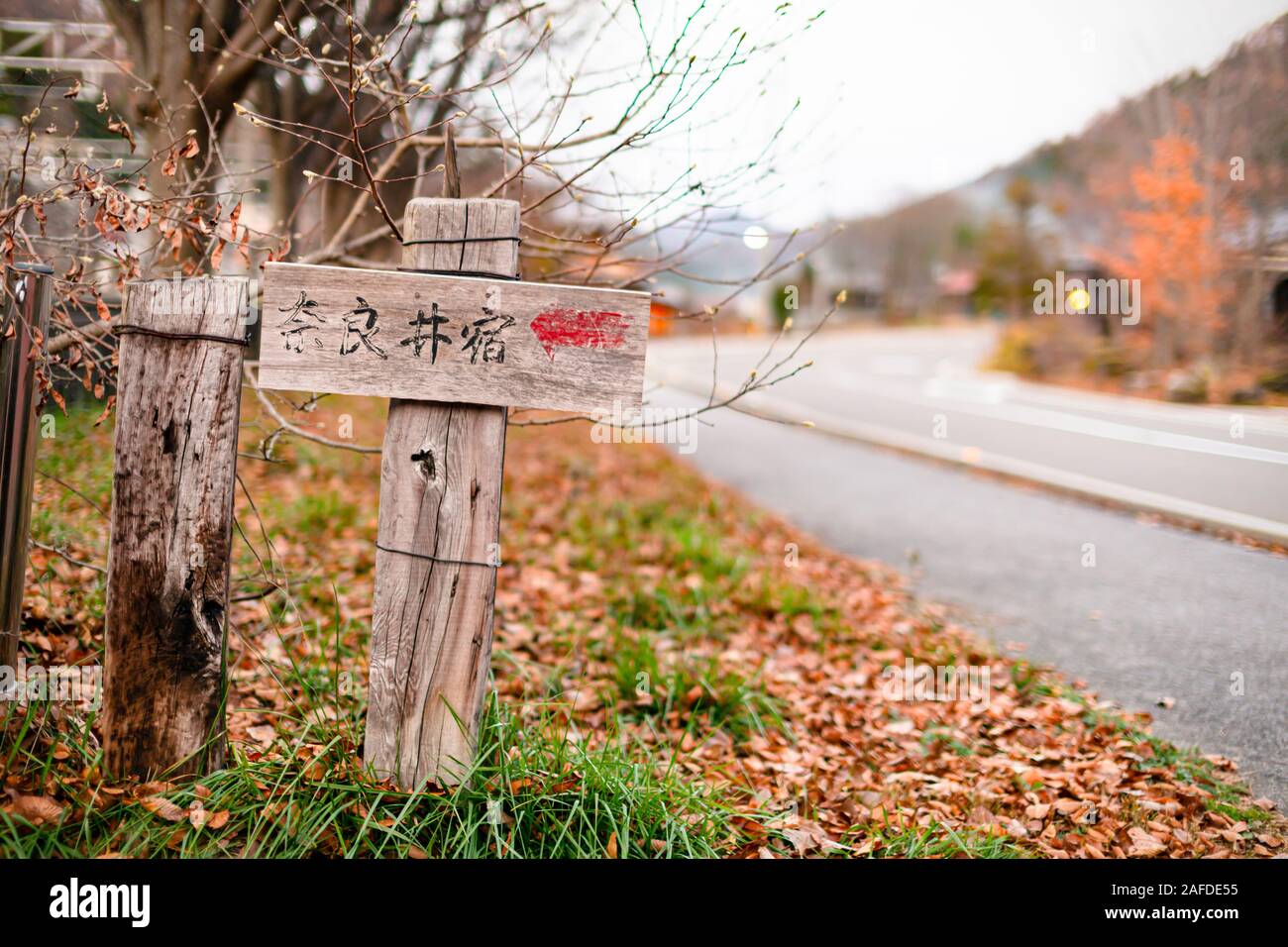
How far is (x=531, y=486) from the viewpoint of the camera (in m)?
7.92

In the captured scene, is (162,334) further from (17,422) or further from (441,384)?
(441,384)

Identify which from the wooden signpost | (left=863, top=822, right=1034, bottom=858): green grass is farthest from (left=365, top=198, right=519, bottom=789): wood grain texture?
(left=863, top=822, right=1034, bottom=858): green grass

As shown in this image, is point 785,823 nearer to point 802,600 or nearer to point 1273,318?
point 802,600

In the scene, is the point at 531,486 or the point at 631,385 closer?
the point at 631,385

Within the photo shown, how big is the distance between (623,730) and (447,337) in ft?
6.56

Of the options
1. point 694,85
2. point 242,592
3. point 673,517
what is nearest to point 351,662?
point 242,592

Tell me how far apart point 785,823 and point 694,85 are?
2.70 metres

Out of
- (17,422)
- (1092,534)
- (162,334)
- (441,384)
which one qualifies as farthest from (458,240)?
(1092,534)

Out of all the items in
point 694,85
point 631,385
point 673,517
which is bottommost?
point 673,517

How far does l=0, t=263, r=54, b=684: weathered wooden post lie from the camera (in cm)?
265

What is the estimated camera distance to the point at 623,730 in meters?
3.65

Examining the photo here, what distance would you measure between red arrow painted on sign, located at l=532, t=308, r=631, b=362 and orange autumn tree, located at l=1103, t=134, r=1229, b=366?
1015 centimetres

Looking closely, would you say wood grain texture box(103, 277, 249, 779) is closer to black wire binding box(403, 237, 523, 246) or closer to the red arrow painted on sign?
black wire binding box(403, 237, 523, 246)

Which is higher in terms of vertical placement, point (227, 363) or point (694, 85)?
point (694, 85)
